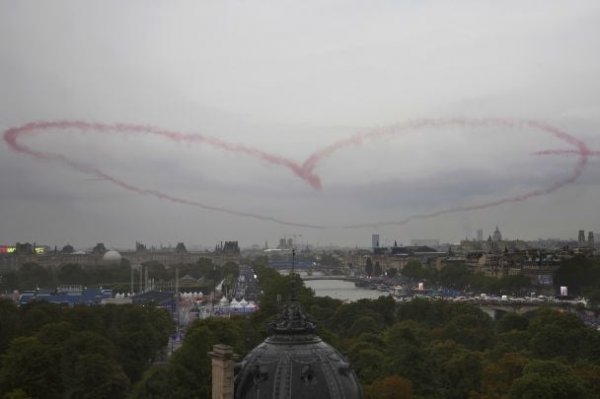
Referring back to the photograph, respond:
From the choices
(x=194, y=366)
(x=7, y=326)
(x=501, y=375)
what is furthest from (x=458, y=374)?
(x=7, y=326)

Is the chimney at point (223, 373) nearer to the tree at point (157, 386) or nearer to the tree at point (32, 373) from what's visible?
the tree at point (157, 386)

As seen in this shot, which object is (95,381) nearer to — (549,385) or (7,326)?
(7,326)

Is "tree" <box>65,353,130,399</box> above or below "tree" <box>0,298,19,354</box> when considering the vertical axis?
below

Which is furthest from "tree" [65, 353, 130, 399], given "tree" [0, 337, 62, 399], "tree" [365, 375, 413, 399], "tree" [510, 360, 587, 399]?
"tree" [510, 360, 587, 399]

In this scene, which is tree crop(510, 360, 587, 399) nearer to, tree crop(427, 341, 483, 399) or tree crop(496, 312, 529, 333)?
tree crop(427, 341, 483, 399)

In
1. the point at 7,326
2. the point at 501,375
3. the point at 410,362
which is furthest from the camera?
the point at 7,326

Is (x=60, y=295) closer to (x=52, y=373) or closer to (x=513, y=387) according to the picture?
(x=52, y=373)

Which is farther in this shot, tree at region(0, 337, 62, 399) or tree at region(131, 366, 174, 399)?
tree at region(0, 337, 62, 399)

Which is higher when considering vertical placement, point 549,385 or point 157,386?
point 549,385

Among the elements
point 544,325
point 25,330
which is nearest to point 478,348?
point 544,325

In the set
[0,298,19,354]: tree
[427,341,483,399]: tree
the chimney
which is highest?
the chimney
